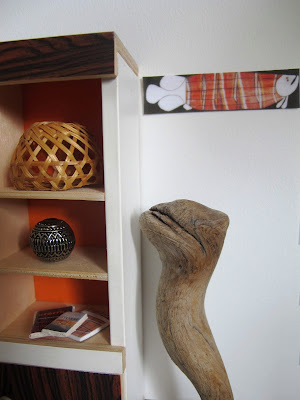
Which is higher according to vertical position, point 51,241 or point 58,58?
point 58,58

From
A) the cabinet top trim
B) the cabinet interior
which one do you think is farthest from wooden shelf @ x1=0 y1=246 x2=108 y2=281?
the cabinet top trim

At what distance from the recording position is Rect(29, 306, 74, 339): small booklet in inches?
45.6

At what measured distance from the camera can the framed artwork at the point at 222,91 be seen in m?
1.24

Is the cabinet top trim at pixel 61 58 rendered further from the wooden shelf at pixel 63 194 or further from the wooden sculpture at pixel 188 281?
the wooden sculpture at pixel 188 281

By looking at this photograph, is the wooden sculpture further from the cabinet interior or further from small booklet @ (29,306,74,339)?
small booklet @ (29,306,74,339)

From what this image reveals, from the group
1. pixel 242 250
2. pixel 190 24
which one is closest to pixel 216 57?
pixel 190 24

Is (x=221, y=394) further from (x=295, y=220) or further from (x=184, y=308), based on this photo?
(x=295, y=220)

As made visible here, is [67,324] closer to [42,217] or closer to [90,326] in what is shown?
[90,326]

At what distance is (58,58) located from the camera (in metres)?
0.96

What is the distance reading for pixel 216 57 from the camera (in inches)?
49.8

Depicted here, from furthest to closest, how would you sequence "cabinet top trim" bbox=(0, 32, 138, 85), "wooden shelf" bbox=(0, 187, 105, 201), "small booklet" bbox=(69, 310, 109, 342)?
"small booklet" bbox=(69, 310, 109, 342) < "wooden shelf" bbox=(0, 187, 105, 201) < "cabinet top trim" bbox=(0, 32, 138, 85)

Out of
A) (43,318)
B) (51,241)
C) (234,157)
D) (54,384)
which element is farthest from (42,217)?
(234,157)

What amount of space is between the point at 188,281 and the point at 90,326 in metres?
0.44

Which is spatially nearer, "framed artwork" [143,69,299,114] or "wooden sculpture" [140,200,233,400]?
"wooden sculpture" [140,200,233,400]
